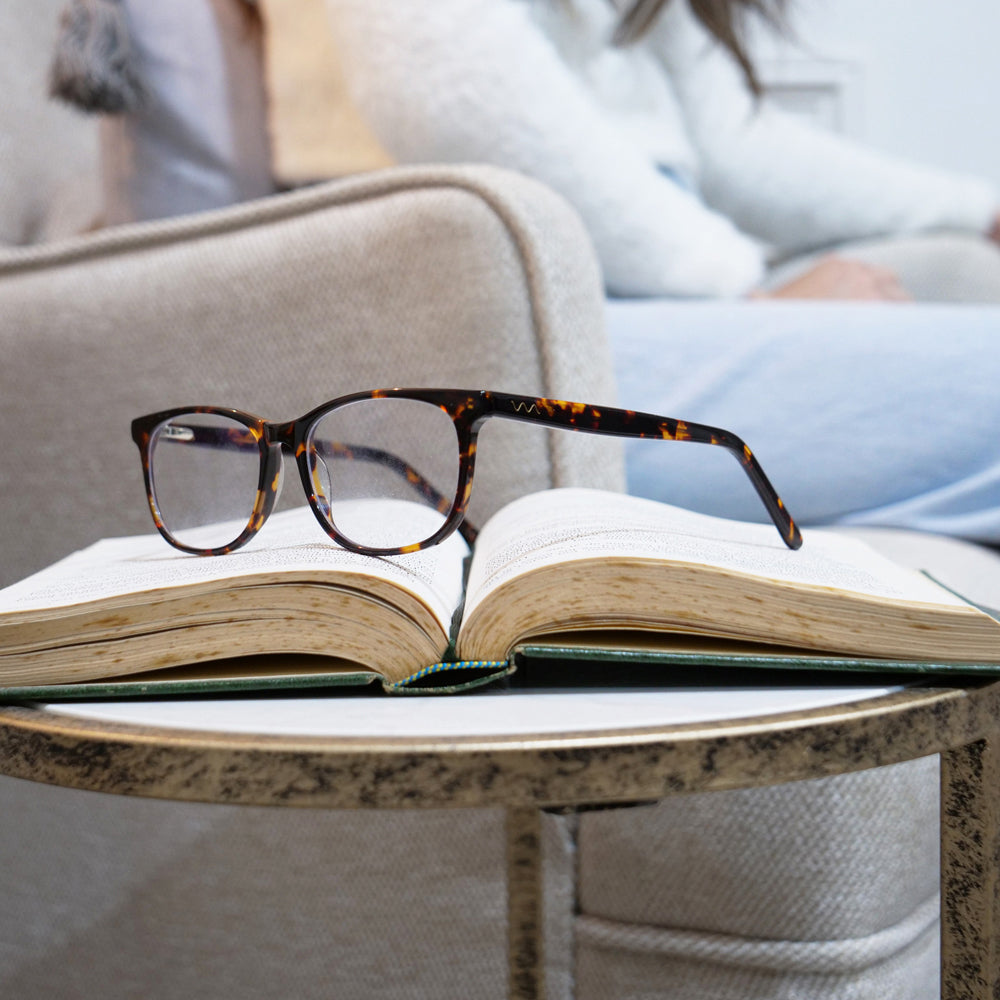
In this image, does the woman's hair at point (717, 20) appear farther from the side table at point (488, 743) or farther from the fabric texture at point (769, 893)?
the side table at point (488, 743)

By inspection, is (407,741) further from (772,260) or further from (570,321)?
(772,260)

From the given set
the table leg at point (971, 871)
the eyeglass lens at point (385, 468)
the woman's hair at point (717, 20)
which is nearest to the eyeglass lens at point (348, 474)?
the eyeglass lens at point (385, 468)

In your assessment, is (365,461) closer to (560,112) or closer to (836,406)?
(836,406)

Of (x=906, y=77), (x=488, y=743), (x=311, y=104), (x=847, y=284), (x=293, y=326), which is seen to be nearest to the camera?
(x=488, y=743)

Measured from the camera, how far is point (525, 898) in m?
0.47

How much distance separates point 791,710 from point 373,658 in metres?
0.14

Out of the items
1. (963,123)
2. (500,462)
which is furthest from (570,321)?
(963,123)

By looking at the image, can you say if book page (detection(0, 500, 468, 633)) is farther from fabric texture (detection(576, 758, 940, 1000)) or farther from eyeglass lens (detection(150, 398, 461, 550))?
fabric texture (detection(576, 758, 940, 1000))

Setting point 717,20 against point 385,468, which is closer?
point 385,468

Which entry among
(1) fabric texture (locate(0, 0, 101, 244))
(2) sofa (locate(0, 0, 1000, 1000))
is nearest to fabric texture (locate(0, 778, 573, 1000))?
(2) sofa (locate(0, 0, 1000, 1000))

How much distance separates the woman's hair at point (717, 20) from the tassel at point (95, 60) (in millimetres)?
563

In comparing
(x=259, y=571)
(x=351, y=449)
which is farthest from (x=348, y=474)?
(x=259, y=571)

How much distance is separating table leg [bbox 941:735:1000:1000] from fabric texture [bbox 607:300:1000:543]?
41cm

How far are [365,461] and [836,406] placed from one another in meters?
0.42
